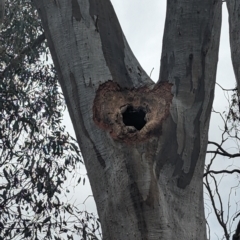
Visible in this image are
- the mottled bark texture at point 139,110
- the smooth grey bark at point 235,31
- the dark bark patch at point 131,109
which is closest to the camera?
the mottled bark texture at point 139,110

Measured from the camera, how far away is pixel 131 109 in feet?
6.06

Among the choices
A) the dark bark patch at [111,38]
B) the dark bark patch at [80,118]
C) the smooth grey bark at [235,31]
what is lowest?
the dark bark patch at [80,118]

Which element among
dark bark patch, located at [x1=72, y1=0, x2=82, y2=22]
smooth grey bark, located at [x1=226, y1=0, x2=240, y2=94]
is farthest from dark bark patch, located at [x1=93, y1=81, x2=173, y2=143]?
smooth grey bark, located at [x1=226, y1=0, x2=240, y2=94]

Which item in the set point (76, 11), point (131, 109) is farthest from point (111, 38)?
point (131, 109)

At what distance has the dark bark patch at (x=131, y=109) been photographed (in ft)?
5.73

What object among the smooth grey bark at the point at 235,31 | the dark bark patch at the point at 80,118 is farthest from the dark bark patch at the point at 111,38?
the smooth grey bark at the point at 235,31

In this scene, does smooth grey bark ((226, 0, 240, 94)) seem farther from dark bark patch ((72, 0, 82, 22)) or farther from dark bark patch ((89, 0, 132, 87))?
dark bark patch ((72, 0, 82, 22))

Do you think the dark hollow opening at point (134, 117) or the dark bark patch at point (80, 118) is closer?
the dark bark patch at point (80, 118)

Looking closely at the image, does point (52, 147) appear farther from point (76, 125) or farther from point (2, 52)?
point (76, 125)

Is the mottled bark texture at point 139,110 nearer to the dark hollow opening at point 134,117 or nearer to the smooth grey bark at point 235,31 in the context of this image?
the dark hollow opening at point 134,117

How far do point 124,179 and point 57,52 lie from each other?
0.56m

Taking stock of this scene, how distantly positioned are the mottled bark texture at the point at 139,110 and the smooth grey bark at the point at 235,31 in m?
0.78

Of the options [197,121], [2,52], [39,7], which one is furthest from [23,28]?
[197,121]

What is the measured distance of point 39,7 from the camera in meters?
2.04
